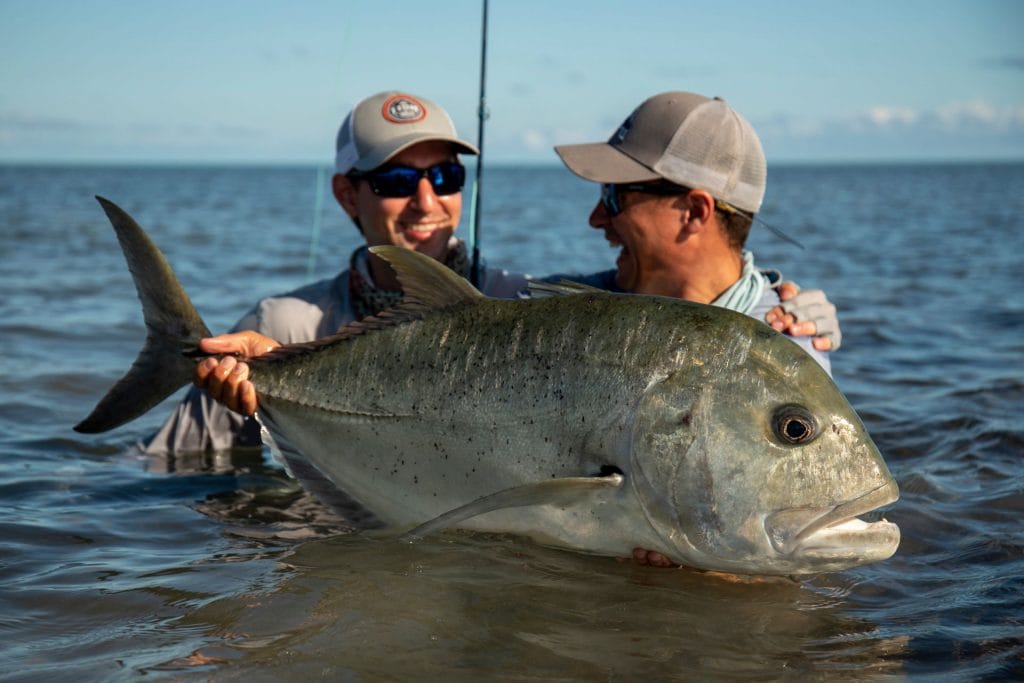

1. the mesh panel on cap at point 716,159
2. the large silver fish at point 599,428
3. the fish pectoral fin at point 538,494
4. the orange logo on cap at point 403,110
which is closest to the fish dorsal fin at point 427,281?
the large silver fish at point 599,428

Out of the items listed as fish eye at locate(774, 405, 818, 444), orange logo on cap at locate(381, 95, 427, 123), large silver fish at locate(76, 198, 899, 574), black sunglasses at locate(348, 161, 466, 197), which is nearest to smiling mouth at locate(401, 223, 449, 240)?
black sunglasses at locate(348, 161, 466, 197)

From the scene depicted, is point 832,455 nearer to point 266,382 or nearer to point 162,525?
point 266,382

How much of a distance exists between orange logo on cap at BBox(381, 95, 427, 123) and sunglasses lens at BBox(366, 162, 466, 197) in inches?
9.8

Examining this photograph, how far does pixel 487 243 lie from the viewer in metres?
23.1

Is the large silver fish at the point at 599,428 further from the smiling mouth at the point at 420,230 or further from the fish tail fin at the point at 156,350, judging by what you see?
the smiling mouth at the point at 420,230

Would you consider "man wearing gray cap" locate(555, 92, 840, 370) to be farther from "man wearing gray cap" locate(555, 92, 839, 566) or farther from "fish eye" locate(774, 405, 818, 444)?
"fish eye" locate(774, 405, 818, 444)

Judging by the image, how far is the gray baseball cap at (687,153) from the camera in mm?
4141

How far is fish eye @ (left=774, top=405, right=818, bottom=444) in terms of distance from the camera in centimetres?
302

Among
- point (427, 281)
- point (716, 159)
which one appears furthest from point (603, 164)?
point (427, 281)

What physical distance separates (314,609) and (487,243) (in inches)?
779

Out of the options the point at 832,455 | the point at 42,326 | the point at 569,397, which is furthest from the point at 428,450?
the point at 42,326

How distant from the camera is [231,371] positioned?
3.91 m

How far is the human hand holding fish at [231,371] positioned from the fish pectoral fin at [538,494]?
1.10 metres

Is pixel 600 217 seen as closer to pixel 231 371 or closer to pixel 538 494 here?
pixel 231 371
